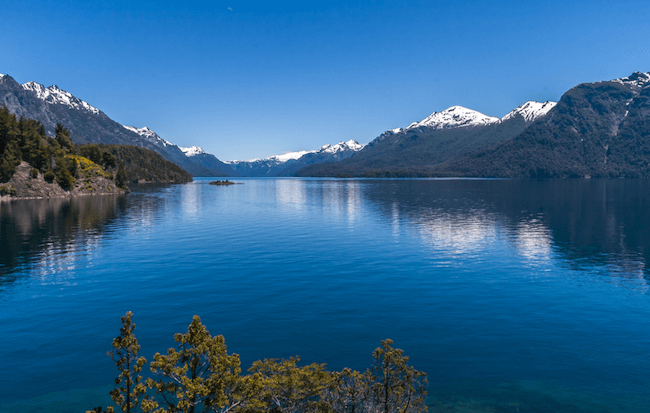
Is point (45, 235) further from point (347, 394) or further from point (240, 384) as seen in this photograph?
point (347, 394)

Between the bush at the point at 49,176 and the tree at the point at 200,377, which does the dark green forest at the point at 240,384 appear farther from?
the bush at the point at 49,176

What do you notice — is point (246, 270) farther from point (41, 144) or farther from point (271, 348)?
point (41, 144)

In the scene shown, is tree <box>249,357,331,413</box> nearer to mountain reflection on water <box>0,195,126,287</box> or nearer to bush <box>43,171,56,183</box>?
Answer: mountain reflection on water <box>0,195,126,287</box>

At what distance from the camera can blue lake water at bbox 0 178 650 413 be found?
75.0 feet

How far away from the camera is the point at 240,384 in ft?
50.2

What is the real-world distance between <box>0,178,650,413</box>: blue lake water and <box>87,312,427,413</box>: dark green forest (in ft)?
15.6

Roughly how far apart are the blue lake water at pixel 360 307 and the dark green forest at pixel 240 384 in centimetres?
475

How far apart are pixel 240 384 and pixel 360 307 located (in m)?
20.8

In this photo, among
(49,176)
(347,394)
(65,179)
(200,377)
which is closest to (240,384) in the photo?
(200,377)

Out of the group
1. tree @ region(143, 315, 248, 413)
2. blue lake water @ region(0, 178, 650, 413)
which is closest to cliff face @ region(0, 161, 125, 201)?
blue lake water @ region(0, 178, 650, 413)

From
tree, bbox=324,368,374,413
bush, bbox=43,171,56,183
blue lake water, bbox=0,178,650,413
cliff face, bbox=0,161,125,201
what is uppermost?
bush, bbox=43,171,56,183

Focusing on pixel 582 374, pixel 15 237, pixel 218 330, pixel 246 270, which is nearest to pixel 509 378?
pixel 582 374

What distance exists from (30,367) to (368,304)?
25016 mm

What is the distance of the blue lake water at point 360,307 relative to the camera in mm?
22875
